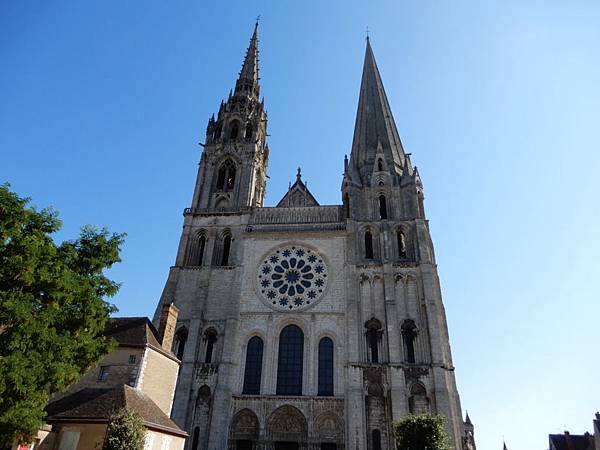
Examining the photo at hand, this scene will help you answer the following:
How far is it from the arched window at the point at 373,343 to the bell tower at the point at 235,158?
11.7 metres

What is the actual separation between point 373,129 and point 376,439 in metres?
22.3

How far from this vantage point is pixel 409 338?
25281 millimetres

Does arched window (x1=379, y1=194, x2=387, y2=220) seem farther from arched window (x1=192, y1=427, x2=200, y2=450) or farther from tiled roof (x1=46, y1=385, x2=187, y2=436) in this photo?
tiled roof (x1=46, y1=385, x2=187, y2=436)

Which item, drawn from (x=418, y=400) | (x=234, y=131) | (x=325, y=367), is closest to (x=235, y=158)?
(x=234, y=131)

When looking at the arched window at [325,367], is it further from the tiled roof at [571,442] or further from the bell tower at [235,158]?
the tiled roof at [571,442]

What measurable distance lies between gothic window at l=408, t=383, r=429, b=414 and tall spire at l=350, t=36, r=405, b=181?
15392 mm

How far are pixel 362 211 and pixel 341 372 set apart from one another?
427 inches

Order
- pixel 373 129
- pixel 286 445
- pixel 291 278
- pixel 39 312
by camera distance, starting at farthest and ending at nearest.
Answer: pixel 373 129 < pixel 291 278 < pixel 286 445 < pixel 39 312

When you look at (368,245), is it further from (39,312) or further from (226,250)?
(39,312)

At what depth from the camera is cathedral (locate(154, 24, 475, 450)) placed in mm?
23172

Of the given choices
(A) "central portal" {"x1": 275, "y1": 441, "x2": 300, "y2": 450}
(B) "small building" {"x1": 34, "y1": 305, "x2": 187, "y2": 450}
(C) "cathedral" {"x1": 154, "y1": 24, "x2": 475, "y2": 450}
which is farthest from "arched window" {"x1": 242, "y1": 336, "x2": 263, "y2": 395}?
(B) "small building" {"x1": 34, "y1": 305, "x2": 187, "y2": 450}

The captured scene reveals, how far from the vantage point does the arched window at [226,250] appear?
29759 millimetres

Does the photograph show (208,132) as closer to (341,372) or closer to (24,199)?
(341,372)

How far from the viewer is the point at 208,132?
3562cm
